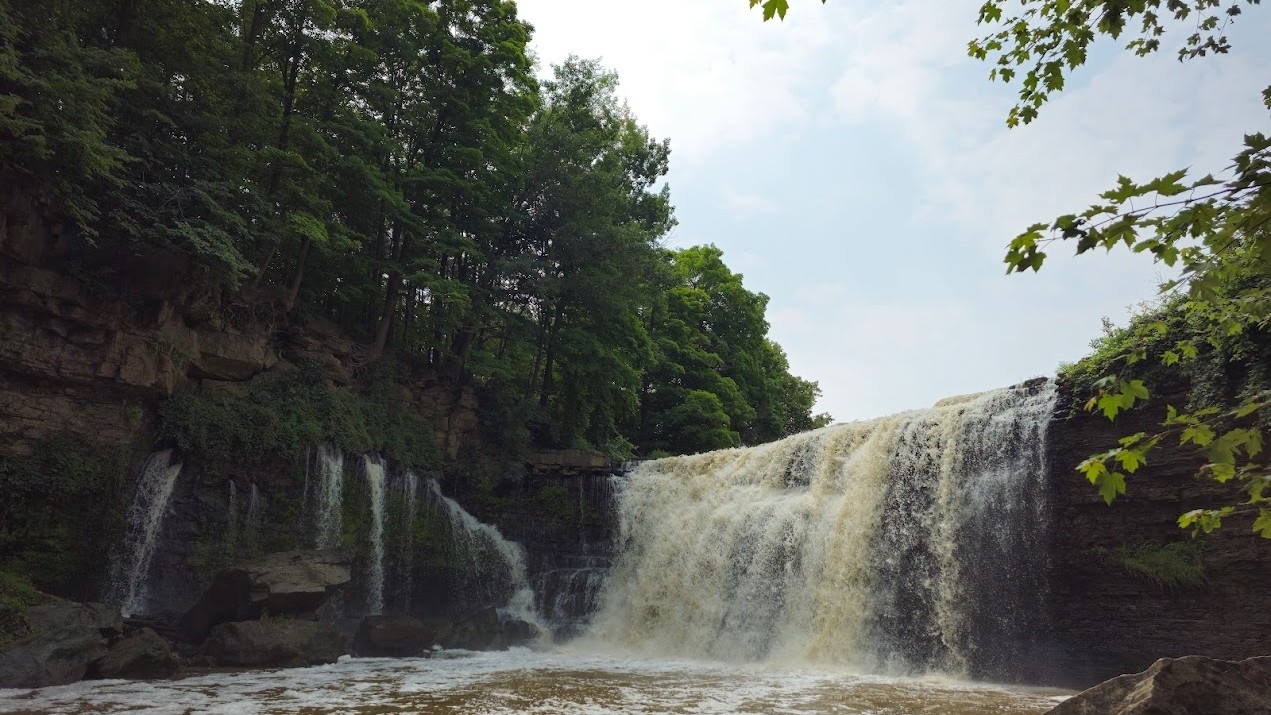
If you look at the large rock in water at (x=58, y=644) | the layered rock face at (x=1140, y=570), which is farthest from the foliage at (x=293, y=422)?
the layered rock face at (x=1140, y=570)

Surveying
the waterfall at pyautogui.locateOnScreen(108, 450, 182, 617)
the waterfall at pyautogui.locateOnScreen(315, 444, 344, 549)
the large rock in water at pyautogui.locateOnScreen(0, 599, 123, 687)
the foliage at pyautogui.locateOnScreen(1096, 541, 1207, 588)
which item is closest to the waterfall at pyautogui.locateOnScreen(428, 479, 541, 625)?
the waterfall at pyautogui.locateOnScreen(315, 444, 344, 549)

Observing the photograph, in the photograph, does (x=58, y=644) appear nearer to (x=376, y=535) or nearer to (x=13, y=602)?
(x=13, y=602)

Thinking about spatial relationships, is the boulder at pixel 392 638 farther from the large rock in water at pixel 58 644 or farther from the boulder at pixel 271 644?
the large rock in water at pixel 58 644

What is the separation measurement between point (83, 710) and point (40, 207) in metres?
9.84

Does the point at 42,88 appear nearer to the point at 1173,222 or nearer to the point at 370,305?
the point at 370,305

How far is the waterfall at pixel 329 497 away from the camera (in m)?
16.6

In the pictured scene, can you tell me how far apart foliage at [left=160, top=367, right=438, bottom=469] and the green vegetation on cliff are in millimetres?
64

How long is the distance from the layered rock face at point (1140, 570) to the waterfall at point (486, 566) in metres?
11.8

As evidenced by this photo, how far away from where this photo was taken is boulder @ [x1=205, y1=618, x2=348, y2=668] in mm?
11805

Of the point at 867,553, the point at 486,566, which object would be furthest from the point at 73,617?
the point at 867,553

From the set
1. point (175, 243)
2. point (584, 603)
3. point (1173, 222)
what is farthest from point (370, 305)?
point (1173, 222)

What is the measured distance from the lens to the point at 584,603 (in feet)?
62.2

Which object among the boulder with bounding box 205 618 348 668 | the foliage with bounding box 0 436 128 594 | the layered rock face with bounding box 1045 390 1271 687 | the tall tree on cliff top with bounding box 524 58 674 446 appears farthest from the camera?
the tall tree on cliff top with bounding box 524 58 674 446

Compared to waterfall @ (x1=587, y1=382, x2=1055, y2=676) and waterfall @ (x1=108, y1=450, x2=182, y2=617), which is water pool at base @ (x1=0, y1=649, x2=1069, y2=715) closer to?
waterfall @ (x1=587, y1=382, x2=1055, y2=676)
